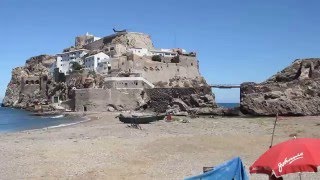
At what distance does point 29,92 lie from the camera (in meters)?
96.3

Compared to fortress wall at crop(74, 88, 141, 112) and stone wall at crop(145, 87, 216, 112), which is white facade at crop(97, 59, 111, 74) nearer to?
fortress wall at crop(74, 88, 141, 112)

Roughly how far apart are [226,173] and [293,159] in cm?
206

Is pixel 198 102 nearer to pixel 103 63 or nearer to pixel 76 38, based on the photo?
pixel 103 63

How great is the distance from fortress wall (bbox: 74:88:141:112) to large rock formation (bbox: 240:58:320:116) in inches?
826

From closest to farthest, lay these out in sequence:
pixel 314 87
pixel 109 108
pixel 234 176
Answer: pixel 234 176 < pixel 314 87 < pixel 109 108

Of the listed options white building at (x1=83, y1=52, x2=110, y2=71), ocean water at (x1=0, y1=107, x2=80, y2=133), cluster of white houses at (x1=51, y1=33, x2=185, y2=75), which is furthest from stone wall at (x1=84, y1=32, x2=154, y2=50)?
ocean water at (x1=0, y1=107, x2=80, y2=133)

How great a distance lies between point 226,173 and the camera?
8359 mm

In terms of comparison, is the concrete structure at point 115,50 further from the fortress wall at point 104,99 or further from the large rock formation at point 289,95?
the large rock formation at point 289,95

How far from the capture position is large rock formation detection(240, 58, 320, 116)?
42.3m

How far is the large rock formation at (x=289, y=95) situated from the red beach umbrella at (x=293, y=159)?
35.7 m

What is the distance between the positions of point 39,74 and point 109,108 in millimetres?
42790

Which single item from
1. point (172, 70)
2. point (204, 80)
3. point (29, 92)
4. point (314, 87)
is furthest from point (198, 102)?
point (29, 92)

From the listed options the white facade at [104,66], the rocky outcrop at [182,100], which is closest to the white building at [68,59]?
the white facade at [104,66]

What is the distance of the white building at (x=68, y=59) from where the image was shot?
92.2 meters
